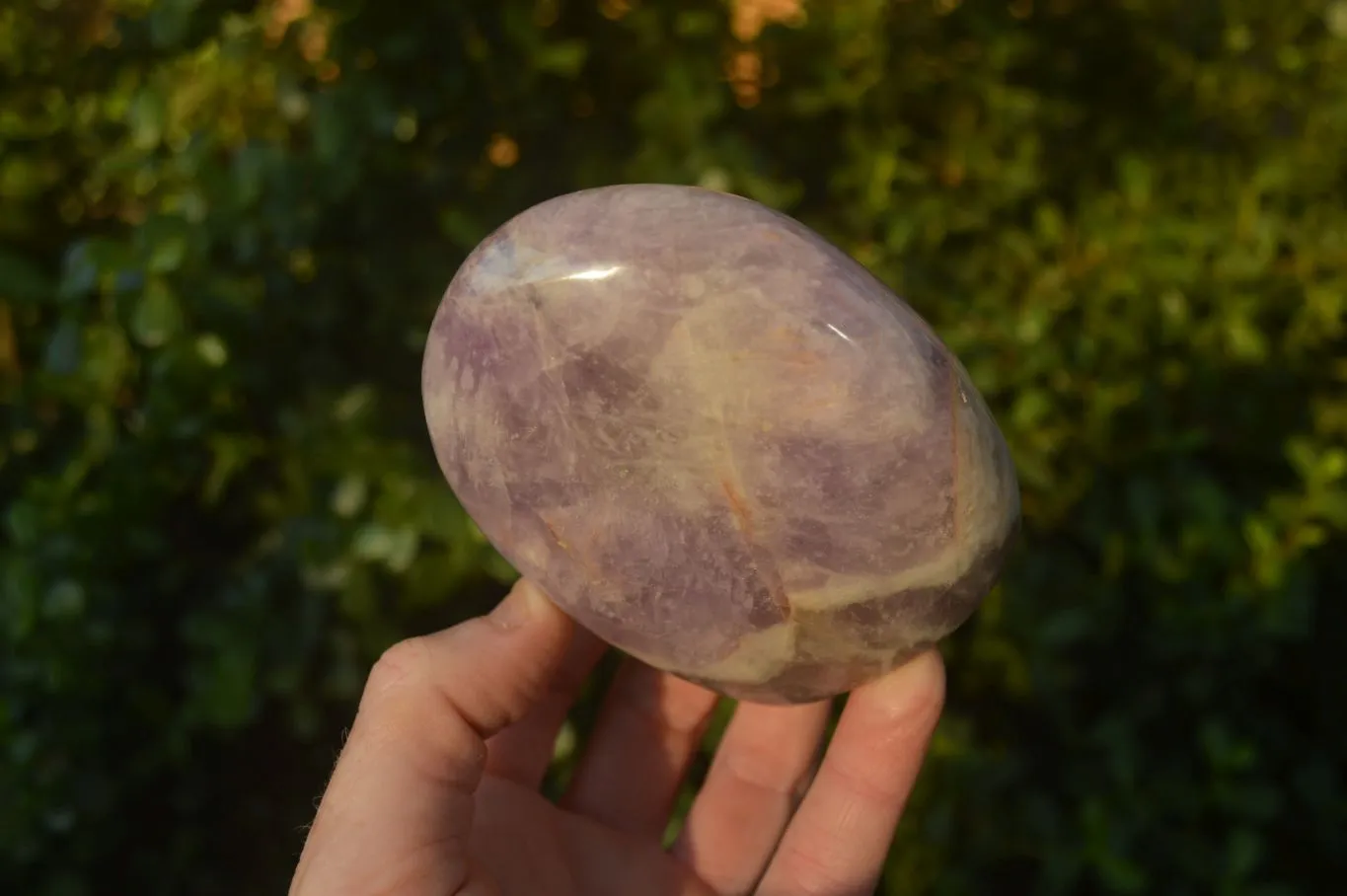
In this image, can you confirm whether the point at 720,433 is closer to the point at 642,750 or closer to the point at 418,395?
the point at 642,750

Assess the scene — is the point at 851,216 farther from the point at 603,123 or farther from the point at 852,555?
the point at 852,555

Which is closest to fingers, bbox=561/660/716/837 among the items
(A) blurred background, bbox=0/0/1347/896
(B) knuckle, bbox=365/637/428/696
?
(A) blurred background, bbox=0/0/1347/896

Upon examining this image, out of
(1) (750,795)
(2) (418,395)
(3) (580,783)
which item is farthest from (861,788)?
(2) (418,395)

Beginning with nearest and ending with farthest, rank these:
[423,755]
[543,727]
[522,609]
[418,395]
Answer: [423,755] → [522,609] → [543,727] → [418,395]

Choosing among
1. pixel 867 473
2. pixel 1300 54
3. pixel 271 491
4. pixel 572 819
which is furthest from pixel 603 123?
pixel 1300 54

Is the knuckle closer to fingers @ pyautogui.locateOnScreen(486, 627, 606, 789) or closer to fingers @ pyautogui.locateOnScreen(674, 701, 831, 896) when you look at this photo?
fingers @ pyautogui.locateOnScreen(486, 627, 606, 789)

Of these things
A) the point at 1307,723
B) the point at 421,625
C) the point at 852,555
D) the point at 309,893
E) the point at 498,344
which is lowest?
A: the point at 1307,723
